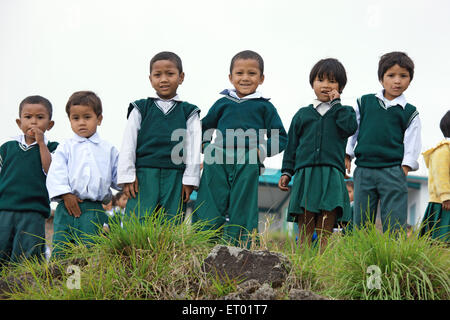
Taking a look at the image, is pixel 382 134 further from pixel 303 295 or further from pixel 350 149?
pixel 303 295

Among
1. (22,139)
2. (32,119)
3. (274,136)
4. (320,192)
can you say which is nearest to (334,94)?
(274,136)

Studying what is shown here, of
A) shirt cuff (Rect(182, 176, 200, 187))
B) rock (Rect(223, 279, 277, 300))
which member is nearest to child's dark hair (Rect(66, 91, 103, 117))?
shirt cuff (Rect(182, 176, 200, 187))

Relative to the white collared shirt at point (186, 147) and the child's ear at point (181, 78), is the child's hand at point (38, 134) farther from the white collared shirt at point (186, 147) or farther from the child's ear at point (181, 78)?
the child's ear at point (181, 78)

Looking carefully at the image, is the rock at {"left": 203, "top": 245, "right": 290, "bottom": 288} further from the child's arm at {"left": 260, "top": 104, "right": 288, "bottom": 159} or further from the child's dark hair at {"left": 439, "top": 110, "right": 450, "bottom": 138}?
the child's dark hair at {"left": 439, "top": 110, "right": 450, "bottom": 138}

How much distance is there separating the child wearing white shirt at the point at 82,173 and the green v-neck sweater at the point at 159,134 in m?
0.37

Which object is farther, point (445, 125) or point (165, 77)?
point (445, 125)

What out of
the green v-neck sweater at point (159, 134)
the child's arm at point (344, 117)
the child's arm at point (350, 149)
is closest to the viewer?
the green v-neck sweater at point (159, 134)

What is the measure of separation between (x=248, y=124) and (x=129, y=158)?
3.44 ft

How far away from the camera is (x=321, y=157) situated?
195 inches

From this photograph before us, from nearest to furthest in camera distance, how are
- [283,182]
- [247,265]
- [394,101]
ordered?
[247,265], [283,182], [394,101]

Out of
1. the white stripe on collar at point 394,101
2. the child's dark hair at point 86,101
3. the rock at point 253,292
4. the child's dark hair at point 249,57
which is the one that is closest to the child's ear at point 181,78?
the child's dark hair at point 249,57

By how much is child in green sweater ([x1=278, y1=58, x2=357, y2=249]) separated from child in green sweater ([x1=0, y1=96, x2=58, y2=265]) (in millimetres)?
2224

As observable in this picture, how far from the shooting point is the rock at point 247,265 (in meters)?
3.38

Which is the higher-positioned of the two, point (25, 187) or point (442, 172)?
point (442, 172)
